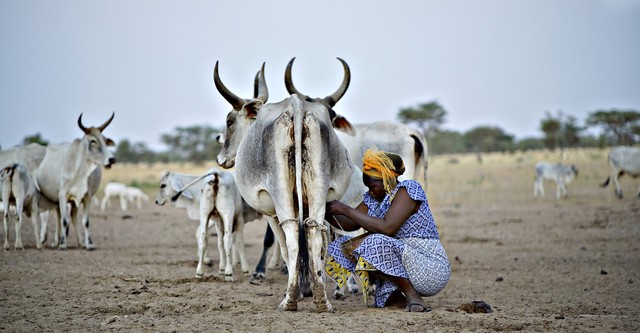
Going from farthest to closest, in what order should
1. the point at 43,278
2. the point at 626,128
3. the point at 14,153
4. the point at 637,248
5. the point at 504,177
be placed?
1. the point at 626,128
2. the point at 504,177
3. the point at 14,153
4. the point at 637,248
5. the point at 43,278

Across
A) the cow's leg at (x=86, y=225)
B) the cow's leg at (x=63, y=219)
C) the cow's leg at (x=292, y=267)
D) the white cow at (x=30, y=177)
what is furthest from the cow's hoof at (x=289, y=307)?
the white cow at (x=30, y=177)

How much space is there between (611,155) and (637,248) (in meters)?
13.6

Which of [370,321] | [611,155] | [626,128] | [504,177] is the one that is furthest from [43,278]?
[626,128]

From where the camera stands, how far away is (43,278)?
8.38 metres

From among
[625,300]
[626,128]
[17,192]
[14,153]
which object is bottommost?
[625,300]

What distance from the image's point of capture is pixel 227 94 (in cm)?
804

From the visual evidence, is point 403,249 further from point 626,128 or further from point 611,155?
point 626,128

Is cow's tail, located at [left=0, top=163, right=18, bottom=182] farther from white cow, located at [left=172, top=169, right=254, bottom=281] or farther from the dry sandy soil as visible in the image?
white cow, located at [left=172, top=169, right=254, bottom=281]

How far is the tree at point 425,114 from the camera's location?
1838 inches

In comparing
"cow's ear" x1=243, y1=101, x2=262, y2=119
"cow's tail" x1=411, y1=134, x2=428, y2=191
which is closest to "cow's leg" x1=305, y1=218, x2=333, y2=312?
"cow's ear" x1=243, y1=101, x2=262, y2=119

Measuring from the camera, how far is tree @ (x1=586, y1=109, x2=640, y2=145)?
40.7 metres

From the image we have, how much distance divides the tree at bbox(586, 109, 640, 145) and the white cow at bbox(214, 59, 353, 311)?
125ft

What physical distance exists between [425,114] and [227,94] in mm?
39483

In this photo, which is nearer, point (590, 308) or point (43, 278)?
point (590, 308)
